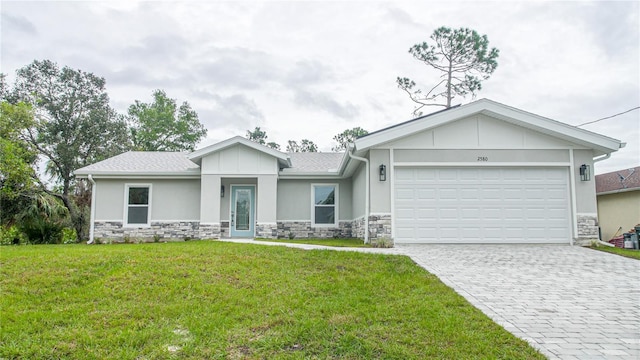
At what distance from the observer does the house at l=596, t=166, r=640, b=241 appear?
15.3 metres

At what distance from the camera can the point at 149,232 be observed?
1416 centimetres

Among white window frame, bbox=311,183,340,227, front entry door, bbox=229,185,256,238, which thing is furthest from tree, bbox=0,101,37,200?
white window frame, bbox=311,183,340,227

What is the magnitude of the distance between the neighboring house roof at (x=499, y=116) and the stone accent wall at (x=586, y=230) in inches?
73.1

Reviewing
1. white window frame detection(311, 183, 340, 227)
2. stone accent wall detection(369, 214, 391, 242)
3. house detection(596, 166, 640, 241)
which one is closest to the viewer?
stone accent wall detection(369, 214, 391, 242)

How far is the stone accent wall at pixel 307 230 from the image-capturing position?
48.2ft

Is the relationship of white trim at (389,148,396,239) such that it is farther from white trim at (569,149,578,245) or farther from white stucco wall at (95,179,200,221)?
white stucco wall at (95,179,200,221)

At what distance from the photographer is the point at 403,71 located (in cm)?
2172

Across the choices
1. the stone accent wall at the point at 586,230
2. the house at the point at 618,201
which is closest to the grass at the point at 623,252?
the stone accent wall at the point at 586,230

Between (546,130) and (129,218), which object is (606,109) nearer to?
(546,130)

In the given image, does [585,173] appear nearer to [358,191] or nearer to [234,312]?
[358,191]

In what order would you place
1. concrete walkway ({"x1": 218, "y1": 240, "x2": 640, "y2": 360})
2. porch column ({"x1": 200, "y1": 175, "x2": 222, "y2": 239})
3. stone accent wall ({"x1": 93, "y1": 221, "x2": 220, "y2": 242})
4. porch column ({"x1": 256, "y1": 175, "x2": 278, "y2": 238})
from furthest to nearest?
stone accent wall ({"x1": 93, "y1": 221, "x2": 220, "y2": 242}) → porch column ({"x1": 256, "y1": 175, "x2": 278, "y2": 238}) → porch column ({"x1": 200, "y1": 175, "x2": 222, "y2": 239}) → concrete walkway ({"x1": 218, "y1": 240, "x2": 640, "y2": 360})

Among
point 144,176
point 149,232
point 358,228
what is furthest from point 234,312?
point 144,176

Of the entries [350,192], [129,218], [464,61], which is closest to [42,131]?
[129,218]

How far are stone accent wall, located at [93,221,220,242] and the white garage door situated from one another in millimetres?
7367
